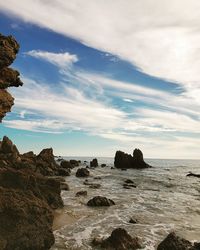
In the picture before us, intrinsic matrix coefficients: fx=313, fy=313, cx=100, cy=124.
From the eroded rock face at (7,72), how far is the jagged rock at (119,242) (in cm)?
1228

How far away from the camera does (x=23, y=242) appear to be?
1361 centimetres

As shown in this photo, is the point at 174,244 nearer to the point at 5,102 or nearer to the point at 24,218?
the point at 24,218

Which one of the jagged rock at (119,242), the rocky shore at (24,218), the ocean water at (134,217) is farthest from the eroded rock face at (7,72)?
the jagged rock at (119,242)

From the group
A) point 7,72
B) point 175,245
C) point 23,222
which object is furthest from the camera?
point 7,72

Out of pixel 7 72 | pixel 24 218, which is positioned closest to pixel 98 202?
pixel 7 72

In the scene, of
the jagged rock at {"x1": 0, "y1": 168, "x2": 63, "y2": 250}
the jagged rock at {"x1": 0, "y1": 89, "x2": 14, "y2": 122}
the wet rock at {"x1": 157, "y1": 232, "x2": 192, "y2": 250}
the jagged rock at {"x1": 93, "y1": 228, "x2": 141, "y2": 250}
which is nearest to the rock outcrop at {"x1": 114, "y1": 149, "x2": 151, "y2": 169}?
the jagged rock at {"x1": 0, "y1": 89, "x2": 14, "y2": 122}

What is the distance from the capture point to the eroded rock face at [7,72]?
22342 millimetres

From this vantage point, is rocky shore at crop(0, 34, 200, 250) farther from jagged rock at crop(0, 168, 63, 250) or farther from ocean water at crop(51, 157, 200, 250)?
ocean water at crop(51, 157, 200, 250)

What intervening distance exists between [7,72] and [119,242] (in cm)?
1460

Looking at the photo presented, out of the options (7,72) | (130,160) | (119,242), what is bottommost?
(119,242)

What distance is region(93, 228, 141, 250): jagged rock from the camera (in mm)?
15367

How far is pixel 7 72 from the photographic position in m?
23.2

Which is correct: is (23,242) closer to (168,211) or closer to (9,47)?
(9,47)

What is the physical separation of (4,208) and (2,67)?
12.1 metres
